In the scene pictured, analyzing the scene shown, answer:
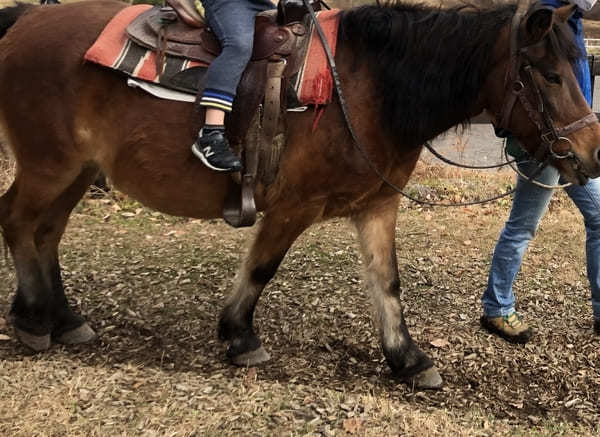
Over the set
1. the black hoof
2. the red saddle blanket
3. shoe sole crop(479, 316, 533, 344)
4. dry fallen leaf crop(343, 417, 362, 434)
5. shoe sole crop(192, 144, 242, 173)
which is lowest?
the black hoof

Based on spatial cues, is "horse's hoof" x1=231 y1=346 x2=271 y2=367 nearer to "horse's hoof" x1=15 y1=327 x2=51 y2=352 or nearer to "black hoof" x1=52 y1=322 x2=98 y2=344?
"black hoof" x1=52 y1=322 x2=98 y2=344

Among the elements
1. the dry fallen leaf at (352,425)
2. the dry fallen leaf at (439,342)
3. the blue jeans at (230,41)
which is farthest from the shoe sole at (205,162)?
the dry fallen leaf at (439,342)

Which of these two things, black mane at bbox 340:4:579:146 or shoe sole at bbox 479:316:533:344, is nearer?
black mane at bbox 340:4:579:146

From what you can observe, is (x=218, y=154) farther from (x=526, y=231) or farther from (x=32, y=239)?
(x=526, y=231)

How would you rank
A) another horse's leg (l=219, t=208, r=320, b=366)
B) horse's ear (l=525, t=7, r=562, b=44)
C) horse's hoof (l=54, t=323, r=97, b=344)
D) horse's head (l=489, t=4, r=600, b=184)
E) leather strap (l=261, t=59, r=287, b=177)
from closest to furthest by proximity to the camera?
1. horse's ear (l=525, t=7, r=562, b=44)
2. horse's head (l=489, t=4, r=600, b=184)
3. leather strap (l=261, t=59, r=287, b=177)
4. another horse's leg (l=219, t=208, r=320, b=366)
5. horse's hoof (l=54, t=323, r=97, b=344)

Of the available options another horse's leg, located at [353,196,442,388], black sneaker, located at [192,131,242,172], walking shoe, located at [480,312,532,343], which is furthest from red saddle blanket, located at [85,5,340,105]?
walking shoe, located at [480,312,532,343]

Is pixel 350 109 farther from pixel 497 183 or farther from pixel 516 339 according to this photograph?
pixel 497 183

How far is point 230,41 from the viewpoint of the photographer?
3.28m

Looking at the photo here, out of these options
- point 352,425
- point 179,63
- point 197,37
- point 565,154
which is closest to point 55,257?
point 179,63

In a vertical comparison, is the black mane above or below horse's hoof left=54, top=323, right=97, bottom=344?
above

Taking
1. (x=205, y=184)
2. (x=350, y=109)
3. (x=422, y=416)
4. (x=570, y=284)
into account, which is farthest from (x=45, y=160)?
(x=570, y=284)

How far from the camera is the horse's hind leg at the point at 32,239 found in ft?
12.7

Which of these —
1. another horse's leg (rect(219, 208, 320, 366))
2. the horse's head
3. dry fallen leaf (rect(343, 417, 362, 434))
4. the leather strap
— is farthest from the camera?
another horse's leg (rect(219, 208, 320, 366))

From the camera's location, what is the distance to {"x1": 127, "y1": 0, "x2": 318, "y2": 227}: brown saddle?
3379 mm
